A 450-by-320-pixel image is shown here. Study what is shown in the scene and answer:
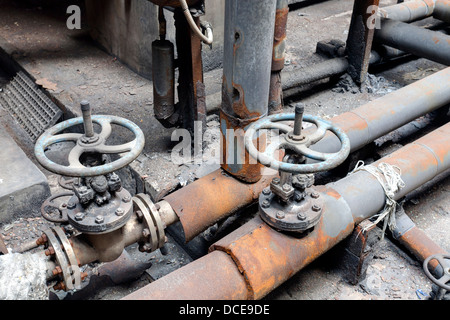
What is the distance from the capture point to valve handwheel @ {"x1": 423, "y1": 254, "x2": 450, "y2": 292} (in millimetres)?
2180

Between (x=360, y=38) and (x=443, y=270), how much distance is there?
7.52ft

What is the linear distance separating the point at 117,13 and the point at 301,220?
2.91 meters

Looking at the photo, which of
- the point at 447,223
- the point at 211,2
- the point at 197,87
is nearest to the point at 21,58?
the point at 211,2

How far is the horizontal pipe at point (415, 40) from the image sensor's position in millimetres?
3838

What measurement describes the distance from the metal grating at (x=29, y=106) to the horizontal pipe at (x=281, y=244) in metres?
2.33

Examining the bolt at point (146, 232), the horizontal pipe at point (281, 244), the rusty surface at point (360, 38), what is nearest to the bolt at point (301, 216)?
the horizontal pipe at point (281, 244)

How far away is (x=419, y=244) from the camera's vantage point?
255 cm

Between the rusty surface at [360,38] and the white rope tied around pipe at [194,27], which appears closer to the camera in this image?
the white rope tied around pipe at [194,27]

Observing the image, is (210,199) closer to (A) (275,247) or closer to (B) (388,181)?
(A) (275,247)

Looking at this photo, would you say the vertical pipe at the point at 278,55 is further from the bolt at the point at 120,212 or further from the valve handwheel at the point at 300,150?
the bolt at the point at 120,212

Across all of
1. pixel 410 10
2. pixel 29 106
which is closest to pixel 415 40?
pixel 410 10

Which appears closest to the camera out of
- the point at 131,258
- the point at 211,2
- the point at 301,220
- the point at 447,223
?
the point at 301,220
